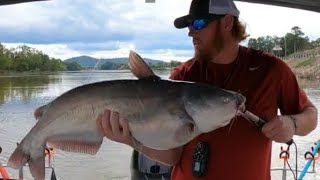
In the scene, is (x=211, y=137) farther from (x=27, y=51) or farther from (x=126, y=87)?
(x=27, y=51)

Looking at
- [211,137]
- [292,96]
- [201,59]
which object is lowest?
[211,137]

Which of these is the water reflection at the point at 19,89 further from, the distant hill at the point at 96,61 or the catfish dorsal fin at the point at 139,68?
the catfish dorsal fin at the point at 139,68

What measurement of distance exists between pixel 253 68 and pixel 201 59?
10.0 inches

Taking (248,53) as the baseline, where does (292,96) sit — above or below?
below

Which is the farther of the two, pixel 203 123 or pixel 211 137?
pixel 211 137

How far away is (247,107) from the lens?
2320mm

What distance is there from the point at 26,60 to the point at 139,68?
31.7 feet

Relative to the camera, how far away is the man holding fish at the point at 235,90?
7.38 feet

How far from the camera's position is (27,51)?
11.6 meters

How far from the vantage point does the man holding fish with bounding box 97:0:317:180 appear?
2.25 m

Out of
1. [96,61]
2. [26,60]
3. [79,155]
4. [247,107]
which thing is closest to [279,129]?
[247,107]

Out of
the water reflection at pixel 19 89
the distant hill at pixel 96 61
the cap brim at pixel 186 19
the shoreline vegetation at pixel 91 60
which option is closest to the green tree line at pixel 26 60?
the shoreline vegetation at pixel 91 60

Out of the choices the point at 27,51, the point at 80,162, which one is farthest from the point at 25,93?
the point at 27,51

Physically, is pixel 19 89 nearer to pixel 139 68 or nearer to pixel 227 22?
pixel 227 22
